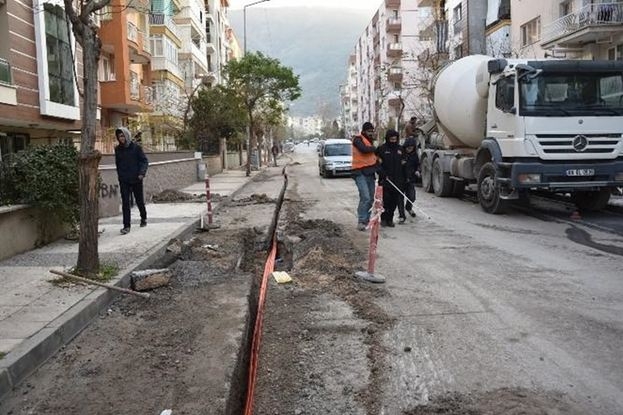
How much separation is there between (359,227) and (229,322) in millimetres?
5636

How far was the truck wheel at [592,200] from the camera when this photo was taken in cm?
1335

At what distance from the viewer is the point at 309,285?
23.6 ft

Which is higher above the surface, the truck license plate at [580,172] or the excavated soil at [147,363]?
the truck license plate at [580,172]

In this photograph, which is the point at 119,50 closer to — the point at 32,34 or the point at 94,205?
the point at 32,34

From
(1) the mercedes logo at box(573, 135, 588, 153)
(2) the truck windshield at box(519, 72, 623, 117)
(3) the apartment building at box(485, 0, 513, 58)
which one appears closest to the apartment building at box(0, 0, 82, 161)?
(2) the truck windshield at box(519, 72, 623, 117)

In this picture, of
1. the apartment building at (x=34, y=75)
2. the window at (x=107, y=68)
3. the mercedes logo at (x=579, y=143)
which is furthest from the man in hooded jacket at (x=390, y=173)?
the window at (x=107, y=68)

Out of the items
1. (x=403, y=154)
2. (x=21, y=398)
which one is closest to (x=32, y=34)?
(x=403, y=154)

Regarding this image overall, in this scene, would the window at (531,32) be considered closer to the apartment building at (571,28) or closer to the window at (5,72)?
the apartment building at (571,28)

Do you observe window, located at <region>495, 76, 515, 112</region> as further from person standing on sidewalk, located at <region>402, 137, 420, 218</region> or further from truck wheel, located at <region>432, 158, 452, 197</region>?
truck wheel, located at <region>432, 158, 452, 197</region>

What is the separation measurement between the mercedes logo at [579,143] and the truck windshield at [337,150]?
697 inches

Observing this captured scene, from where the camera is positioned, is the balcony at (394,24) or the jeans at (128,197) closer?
the jeans at (128,197)

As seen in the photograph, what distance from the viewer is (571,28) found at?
81.7 feet

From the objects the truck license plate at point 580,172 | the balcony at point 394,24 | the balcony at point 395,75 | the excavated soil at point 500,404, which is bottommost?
the excavated soil at point 500,404

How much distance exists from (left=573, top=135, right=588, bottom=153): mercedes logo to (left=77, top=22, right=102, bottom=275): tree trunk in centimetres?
892
